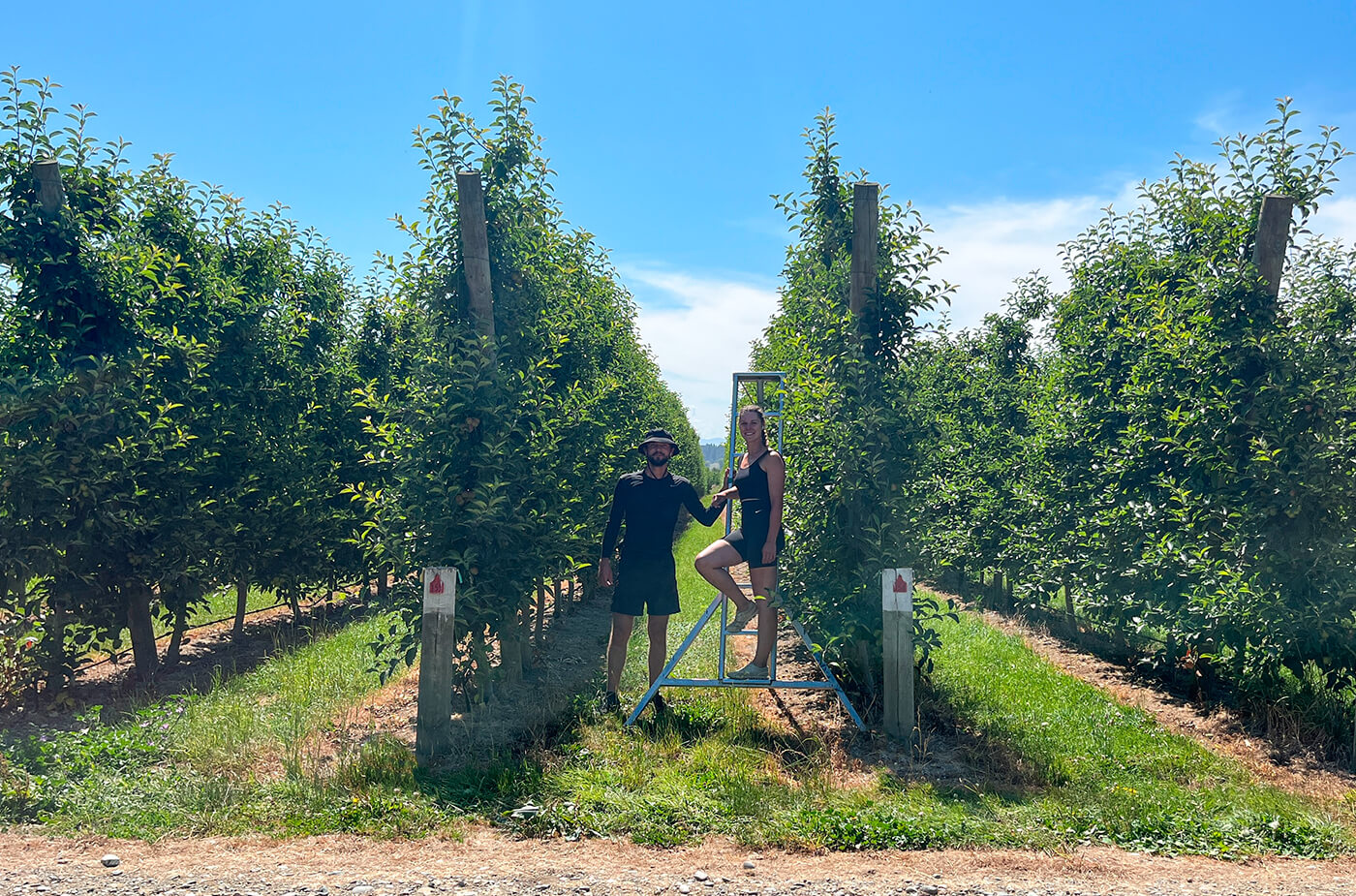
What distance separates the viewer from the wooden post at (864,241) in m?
6.37

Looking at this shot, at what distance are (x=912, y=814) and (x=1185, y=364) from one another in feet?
15.3

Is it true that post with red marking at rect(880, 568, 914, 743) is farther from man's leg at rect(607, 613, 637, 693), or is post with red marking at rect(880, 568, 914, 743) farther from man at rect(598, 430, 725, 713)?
man's leg at rect(607, 613, 637, 693)

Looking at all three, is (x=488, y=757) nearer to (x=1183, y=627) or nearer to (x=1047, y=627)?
(x=1183, y=627)

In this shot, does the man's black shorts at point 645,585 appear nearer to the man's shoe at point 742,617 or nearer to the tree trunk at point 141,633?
the man's shoe at point 742,617

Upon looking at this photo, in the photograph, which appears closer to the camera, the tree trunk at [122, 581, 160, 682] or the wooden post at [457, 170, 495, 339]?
the wooden post at [457, 170, 495, 339]

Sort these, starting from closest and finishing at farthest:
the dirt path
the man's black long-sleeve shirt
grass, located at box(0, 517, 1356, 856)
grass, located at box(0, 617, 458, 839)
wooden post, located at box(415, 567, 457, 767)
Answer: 1. the dirt path
2. grass, located at box(0, 517, 1356, 856)
3. grass, located at box(0, 617, 458, 839)
4. wooden post, located at box(415, 567, 457, 767)
5. the man's black long-sleeve shirt

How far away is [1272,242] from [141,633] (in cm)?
1045

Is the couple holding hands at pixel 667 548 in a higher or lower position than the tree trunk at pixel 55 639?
higher

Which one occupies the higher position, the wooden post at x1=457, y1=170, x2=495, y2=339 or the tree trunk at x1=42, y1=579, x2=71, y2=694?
the wooden post at x1=457, y1=170, x2=495, y2=339

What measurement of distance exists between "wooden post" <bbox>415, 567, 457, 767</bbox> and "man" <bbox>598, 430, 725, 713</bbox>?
112cm

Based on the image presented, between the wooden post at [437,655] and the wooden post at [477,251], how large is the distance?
1819mm

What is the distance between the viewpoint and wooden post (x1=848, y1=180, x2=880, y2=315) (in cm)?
637

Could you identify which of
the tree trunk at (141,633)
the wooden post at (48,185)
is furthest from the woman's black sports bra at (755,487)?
the wooden post at (48,185)

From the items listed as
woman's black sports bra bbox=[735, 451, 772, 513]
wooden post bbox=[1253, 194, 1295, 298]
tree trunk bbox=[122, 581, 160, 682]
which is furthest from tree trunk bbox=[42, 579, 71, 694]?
wooden post bbox=[1253, 194, 1295, 298]
